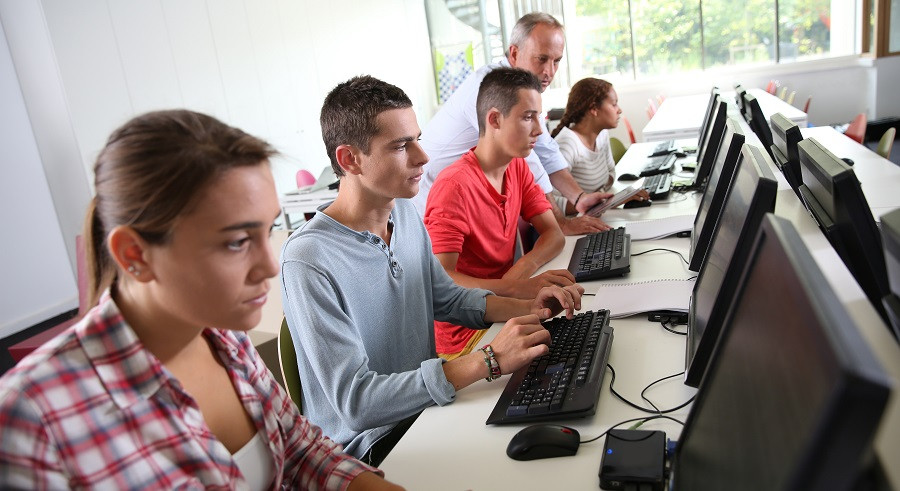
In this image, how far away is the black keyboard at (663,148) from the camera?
4.47 m

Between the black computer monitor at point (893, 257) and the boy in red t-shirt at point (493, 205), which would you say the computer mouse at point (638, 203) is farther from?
the black computer monitor at point (893, 257)

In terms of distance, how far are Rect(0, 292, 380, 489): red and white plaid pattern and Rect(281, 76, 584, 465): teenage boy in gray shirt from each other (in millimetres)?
445

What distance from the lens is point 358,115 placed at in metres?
1.79

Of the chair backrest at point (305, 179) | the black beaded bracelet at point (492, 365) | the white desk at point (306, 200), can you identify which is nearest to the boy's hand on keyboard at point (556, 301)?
the black beaded bracelet at point (492, 365)

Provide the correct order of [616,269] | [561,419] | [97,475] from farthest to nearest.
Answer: [616,269]
[561,419]
[97,475]

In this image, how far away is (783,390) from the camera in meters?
0.58

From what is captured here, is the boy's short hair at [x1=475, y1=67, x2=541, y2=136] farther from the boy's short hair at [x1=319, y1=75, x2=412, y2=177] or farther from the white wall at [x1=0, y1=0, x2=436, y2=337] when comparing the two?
the white wall at [x1=0, y1=0, x2=436, y2=337]

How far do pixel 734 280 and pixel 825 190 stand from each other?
1.23 ft

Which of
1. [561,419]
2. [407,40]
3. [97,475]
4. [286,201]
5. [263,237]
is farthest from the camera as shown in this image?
[407,40]

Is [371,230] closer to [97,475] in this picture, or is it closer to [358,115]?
[358,115]

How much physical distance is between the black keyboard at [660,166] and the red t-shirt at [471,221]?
50.2 inches

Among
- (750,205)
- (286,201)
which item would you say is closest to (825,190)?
(750,205)

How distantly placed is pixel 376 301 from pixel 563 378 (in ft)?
1.71

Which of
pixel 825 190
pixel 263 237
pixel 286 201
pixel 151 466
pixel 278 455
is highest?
pixel 263 237
